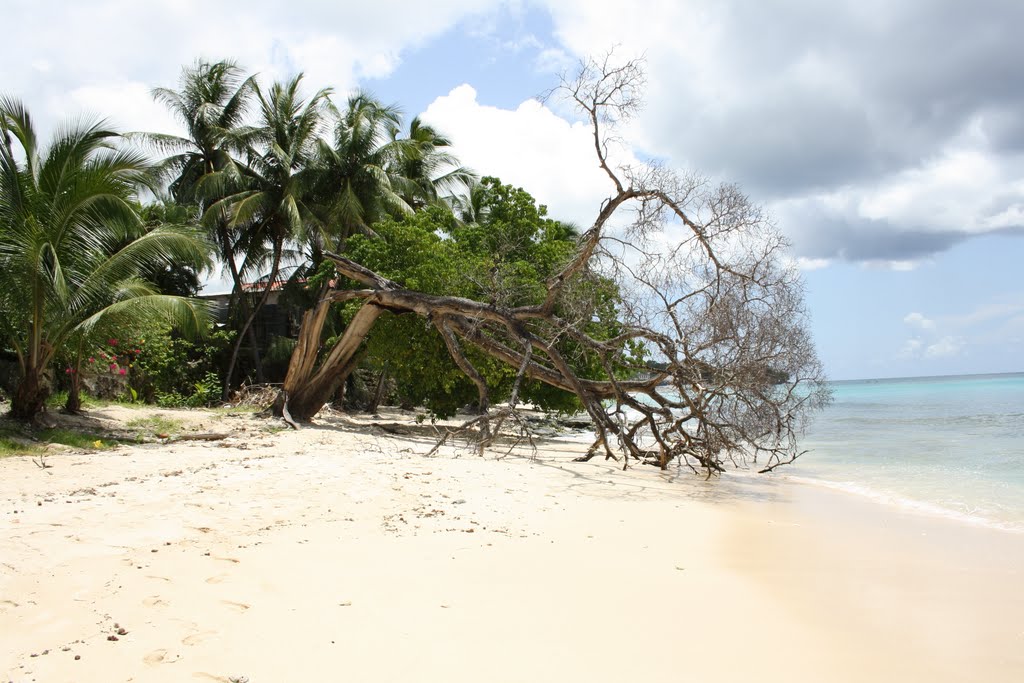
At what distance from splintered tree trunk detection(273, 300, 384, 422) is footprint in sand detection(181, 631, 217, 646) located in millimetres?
10727

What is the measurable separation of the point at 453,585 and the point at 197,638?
1.42 m

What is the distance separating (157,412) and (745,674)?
12.9 meters

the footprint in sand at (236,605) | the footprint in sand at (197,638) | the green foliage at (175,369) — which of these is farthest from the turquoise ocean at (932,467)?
the green foliage at (175,369)

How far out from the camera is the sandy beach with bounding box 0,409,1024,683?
3154mm

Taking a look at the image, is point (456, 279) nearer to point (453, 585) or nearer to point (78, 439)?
point (78, 439)

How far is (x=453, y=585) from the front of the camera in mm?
4086

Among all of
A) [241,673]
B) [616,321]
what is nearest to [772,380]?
[616,321]

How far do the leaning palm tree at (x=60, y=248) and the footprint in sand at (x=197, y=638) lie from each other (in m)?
7.41

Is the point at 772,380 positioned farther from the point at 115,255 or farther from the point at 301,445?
the point at 115,255

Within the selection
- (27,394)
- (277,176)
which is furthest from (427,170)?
(27,394)

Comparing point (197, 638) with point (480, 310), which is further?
point (480, 310)

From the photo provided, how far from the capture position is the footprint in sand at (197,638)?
10.3 ft

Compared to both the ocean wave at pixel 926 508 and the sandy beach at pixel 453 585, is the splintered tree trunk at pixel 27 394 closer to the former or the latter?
the sandy beach at pixel 453 585

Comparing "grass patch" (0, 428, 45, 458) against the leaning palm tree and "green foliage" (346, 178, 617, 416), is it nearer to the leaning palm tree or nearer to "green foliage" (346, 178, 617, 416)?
the leaning palm tree
